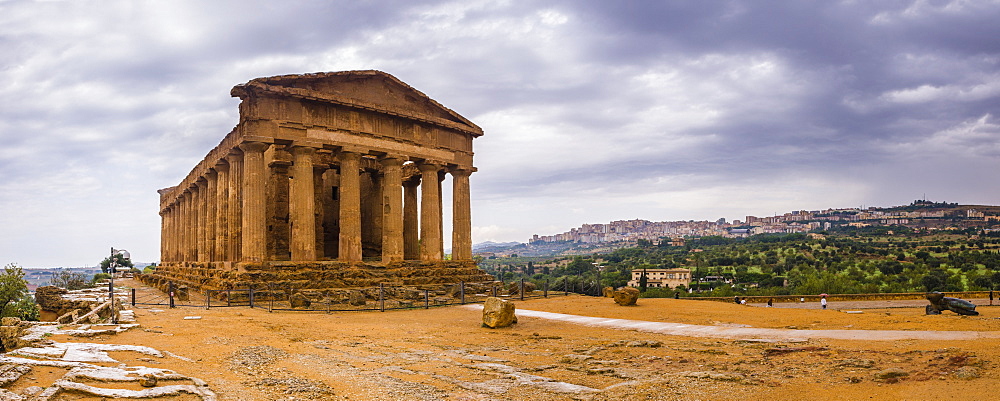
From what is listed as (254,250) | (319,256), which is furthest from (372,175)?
(254,250)

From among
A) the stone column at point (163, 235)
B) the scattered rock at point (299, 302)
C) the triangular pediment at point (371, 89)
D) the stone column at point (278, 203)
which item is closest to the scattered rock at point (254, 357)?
the scattered rock at point (299, 302)

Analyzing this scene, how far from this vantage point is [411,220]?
4019cm

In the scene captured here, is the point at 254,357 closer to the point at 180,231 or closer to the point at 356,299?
the point at 356,299

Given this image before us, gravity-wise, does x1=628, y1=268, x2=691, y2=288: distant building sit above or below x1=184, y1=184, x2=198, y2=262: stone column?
below

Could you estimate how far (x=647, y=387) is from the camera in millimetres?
8688

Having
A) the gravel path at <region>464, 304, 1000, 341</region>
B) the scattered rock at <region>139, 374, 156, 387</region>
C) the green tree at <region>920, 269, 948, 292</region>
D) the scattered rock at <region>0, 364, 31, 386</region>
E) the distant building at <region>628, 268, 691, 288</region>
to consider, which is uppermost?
the scattered rock at <region>0, 364, 31, 386</region>

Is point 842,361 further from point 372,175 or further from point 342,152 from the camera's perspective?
point 372,175

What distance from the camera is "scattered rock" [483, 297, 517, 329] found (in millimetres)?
17094

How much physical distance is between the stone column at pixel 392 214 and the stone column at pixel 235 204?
7.18 m

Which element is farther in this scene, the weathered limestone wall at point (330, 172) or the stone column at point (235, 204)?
the stone column at point (235, 204)

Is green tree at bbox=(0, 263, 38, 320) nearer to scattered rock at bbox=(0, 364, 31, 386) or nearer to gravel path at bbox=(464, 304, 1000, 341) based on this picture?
scattered rock at bbox=(0, 364, 31, 386)

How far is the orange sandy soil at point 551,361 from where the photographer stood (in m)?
8.16

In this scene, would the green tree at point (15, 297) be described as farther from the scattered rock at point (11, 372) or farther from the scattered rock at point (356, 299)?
the scattered rock at point (11, 372)

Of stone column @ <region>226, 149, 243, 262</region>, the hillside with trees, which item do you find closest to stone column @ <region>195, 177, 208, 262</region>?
Result: stone column @ <region>226, 149, 243, 262</region>
